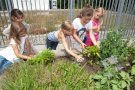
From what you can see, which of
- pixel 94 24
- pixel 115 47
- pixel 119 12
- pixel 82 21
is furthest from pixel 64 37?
pixel 119 12

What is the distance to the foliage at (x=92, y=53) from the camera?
9.59 ft

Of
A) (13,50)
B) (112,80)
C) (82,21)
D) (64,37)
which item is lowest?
(112,80)

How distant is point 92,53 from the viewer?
294 centimetres

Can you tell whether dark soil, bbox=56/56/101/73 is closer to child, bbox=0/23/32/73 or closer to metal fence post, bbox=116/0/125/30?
child, bbox=0/23/32/73

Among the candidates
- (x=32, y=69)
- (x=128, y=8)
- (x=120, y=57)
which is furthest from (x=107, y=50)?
(x=128, y=8)

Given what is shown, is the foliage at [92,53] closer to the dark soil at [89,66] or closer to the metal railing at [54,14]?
the dark soil at [89,66]

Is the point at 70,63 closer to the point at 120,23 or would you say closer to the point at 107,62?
the point at 107,62

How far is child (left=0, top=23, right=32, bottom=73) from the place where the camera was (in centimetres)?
312

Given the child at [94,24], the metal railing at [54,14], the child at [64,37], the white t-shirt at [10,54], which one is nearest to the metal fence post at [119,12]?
the metal railing at [54,14]

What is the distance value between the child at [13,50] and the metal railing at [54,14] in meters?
2.05

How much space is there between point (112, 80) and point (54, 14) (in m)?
3.48

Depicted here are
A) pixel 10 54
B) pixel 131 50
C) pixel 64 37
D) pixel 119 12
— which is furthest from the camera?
pixel 119 12

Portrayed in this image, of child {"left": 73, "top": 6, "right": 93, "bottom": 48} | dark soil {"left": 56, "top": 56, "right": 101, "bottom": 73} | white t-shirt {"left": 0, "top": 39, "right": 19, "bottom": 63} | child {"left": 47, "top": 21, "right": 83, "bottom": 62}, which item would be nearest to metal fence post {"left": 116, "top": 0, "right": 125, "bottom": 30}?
child {"left": 73, "top": 6, "right": 93, "bottom": 48}

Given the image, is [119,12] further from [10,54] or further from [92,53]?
[10,54]
